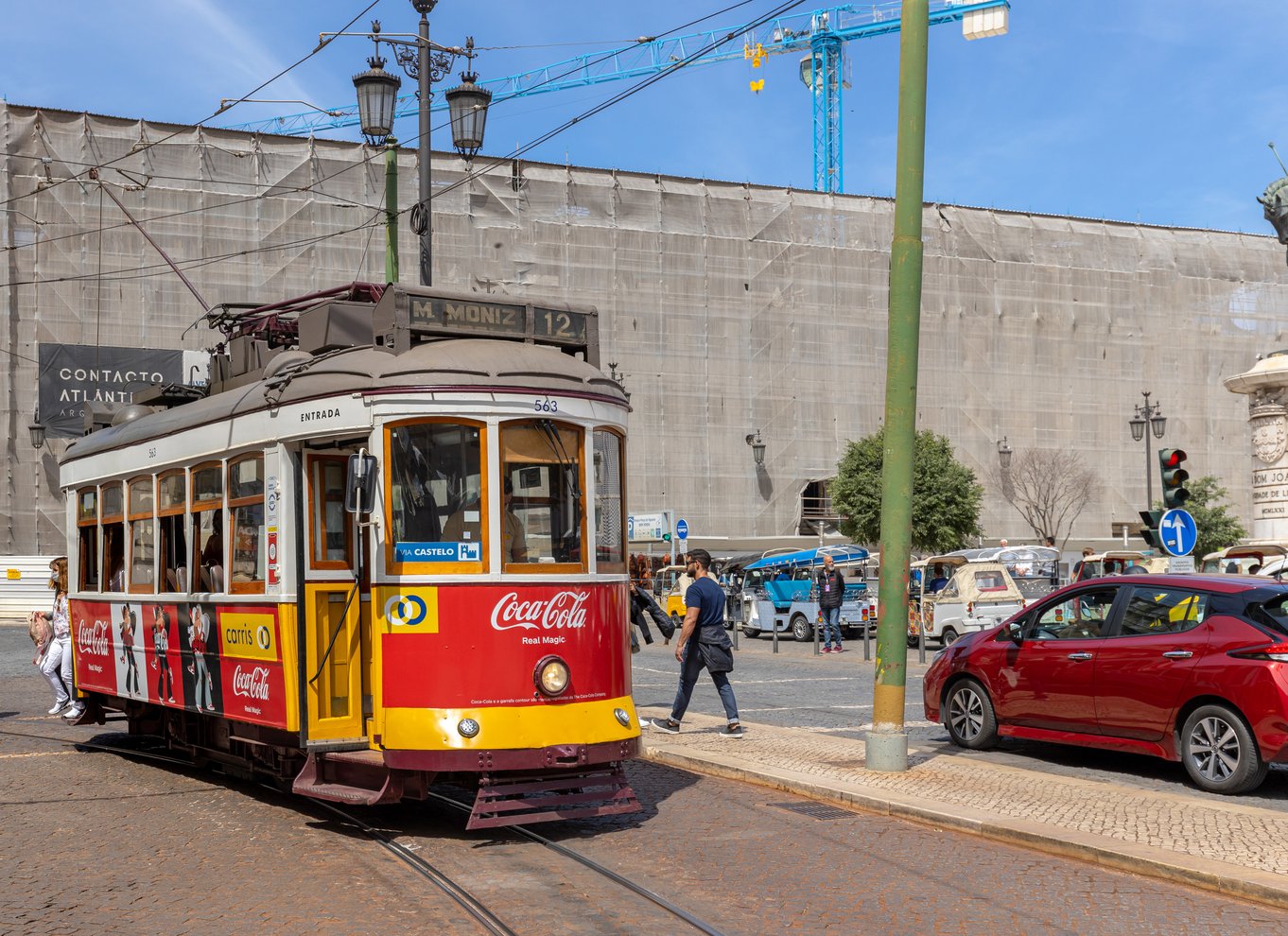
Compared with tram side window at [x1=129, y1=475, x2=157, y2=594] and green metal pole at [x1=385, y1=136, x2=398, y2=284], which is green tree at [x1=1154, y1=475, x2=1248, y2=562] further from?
tram side window at [x1=129, y1=475, x2=157, y2=594]

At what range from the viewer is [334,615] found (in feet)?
30.6

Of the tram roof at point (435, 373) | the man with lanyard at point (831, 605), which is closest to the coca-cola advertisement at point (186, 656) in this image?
the tram roof at point (435, 373)

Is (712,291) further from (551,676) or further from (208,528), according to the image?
(551,676)

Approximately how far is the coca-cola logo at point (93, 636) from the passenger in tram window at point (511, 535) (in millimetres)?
5735

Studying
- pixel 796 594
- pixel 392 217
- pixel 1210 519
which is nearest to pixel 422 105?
pixel 392 217

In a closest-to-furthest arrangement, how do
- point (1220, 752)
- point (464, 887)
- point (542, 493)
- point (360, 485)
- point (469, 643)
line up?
1. point (464, 887)
2. point (360, 485)
3. point (469, 643)
4. point (542, 493)
5. point (1220, 752)

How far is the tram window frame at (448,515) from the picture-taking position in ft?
28.5

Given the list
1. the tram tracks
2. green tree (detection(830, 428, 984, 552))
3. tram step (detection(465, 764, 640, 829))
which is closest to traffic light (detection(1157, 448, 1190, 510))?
tram step (detection(465, 764, 640, 829))

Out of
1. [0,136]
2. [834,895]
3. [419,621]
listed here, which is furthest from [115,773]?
[0,136]

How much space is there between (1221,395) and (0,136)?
168 feet

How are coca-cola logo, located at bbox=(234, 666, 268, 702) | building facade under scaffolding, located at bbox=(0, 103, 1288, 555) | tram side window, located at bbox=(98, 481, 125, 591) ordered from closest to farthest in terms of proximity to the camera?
coca-cola logo, located at bbox=(234, 666, 268, 702) < tram side window, located at bbox=(98, 481, 125, 591) < building facade under scaffolding, located at bbox=(0, 103, 1288, 555)

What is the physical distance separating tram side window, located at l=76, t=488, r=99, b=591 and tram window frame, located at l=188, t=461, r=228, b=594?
2.74m

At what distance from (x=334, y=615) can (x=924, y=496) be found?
47.4 metres

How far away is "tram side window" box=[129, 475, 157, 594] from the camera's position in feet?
38.1
